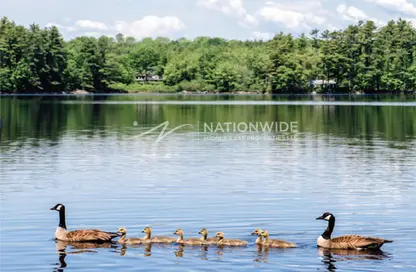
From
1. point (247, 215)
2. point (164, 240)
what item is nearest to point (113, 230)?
point (164, 240)

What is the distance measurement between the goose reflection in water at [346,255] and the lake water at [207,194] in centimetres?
4

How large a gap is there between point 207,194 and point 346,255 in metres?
11.4

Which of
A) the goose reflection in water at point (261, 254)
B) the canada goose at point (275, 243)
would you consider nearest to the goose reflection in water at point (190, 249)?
the goose reflection in water at point (261, 254)

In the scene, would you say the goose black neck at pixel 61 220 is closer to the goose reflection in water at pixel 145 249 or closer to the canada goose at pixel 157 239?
the goose reflection in water at pixel 145 249

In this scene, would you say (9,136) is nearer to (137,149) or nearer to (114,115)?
(137,149)

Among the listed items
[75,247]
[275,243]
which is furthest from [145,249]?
[275,243]

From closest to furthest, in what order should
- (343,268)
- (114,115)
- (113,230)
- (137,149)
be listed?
(343,268)
(113,230)
(137,149)
(114,115)

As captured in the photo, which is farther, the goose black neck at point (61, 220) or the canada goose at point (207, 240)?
the goose black neck at point (61, 220)

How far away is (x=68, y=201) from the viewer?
31641mm

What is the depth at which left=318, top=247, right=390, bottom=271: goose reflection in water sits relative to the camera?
21984mm

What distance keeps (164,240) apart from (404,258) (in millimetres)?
6513

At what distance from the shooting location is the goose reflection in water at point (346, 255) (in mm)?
21984

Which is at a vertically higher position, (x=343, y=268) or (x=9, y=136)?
(x=9, y=136)

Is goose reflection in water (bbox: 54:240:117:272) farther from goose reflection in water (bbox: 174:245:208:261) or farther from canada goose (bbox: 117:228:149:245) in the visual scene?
goose reflection in water (bbox: 174:245:208:261)
